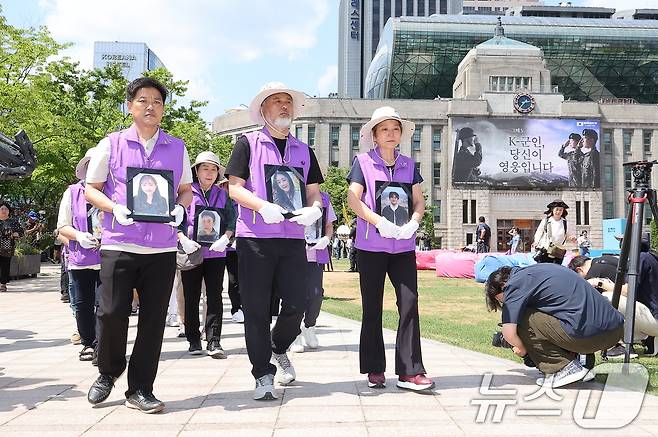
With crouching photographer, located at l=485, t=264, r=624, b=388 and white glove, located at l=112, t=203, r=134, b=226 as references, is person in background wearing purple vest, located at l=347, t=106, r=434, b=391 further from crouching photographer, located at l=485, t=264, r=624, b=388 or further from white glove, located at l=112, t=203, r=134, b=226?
white glove, located at l=112, t=203, r=134, b=226

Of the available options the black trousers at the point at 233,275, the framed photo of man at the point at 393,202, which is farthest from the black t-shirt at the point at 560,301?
the black trousers at the point at 233,275

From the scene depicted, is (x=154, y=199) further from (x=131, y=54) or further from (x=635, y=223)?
(x=131, y=54)

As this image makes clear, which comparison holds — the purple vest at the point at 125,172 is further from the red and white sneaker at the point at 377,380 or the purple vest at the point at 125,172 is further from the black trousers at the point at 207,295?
the black trousers at the point at 207,295

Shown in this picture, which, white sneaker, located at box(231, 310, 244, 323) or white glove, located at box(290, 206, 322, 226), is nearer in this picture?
white glove, located at box(290, 206, 322, 226)

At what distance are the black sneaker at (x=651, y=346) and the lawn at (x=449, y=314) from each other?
8.3 inches

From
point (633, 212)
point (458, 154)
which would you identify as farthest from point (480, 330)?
point (458, 154)

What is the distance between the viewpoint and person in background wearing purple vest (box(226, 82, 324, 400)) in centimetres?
437

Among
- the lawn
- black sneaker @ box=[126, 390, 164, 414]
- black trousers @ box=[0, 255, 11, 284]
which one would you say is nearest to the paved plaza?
black sneaker @ box=[126, 390, 164, 414]

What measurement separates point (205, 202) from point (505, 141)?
63.7 m

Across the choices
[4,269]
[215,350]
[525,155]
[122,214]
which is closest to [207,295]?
[215,350]

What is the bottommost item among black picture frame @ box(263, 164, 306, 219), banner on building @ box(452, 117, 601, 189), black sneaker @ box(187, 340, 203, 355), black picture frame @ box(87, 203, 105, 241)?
black sneaker @ box(187, 340, 203, 355)

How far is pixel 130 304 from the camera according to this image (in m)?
4.15

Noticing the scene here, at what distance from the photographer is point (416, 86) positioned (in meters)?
87.2

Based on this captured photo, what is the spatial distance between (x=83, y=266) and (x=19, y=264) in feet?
50.8
